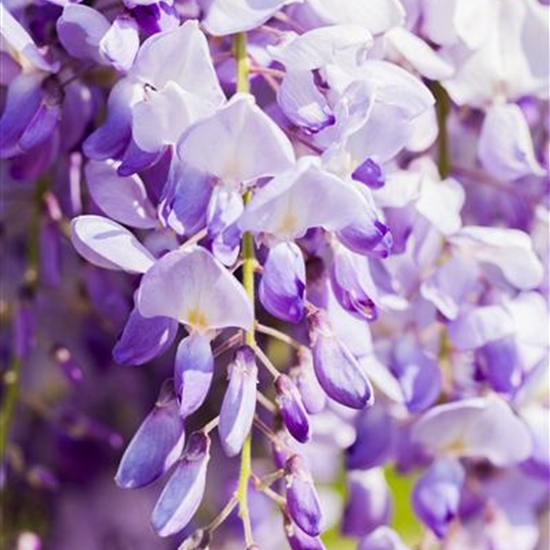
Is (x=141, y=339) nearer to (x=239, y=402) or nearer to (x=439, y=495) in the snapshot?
(x=239, y=402)

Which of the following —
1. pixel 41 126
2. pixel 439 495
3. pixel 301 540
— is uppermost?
pixel 41 126

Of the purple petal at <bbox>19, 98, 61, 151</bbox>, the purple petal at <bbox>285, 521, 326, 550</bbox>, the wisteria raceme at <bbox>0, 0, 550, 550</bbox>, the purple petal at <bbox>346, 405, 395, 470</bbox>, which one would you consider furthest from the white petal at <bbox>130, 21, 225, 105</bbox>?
the purple petal at <bbox>346, 405, 395, 470</bbox>

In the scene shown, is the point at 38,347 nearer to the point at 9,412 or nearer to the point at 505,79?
the point at 9,412

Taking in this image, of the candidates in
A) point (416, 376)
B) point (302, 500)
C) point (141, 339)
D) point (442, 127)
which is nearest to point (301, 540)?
point (302, 500)

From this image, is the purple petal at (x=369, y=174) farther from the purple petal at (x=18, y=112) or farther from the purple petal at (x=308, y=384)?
the purple petal at (x=18, y=112)

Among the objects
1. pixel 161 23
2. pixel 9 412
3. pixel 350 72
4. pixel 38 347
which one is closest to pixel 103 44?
pixel 161 23

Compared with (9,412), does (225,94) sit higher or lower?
higher
